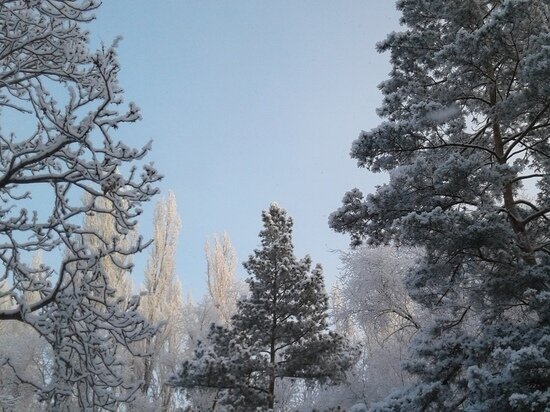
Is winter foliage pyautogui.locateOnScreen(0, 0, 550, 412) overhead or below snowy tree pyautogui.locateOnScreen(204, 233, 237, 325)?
below

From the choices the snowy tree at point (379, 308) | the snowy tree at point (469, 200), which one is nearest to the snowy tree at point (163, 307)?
the snowy tree at point (379, 308)

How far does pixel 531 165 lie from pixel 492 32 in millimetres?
2475

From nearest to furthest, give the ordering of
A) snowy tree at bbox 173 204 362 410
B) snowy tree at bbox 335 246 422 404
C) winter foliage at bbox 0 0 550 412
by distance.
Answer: winter foliage at bbox 0 0 550 412 → snowy tree at bbox 173 204 362 410 → snowy tree at bbox 335 246 422 404

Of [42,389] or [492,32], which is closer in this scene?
[42,389]

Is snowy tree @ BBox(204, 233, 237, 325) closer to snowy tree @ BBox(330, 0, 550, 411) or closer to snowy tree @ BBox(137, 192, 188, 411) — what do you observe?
snowy tree @ BBox(137, 192, 188, 411)

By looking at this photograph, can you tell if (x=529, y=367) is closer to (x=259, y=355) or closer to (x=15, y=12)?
(x=15, y=12)

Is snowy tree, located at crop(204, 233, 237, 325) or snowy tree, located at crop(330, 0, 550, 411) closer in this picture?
snowy tree, located at crop(330, 0, 550, 411)

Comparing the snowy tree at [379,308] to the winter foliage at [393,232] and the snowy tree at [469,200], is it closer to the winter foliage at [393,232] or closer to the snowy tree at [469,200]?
the winter foliage at [393,232]

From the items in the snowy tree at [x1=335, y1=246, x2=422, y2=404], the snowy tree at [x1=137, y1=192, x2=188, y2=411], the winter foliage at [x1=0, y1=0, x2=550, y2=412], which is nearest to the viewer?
the winter foliage at [x1=0, y1=0, x2=550, y2=412]

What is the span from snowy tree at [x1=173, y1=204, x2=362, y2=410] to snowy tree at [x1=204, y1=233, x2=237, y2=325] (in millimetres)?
9782

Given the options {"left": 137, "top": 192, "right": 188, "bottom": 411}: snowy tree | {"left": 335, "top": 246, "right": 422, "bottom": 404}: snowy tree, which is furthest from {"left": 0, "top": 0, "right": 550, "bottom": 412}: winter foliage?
{"left": 137, "top": 192, "right": 188, "bottom": 411}: snowy tree

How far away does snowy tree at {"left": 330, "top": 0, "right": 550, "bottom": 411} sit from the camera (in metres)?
5.64

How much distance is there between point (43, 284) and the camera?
465cm

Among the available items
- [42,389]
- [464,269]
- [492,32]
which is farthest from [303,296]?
[42,389]
